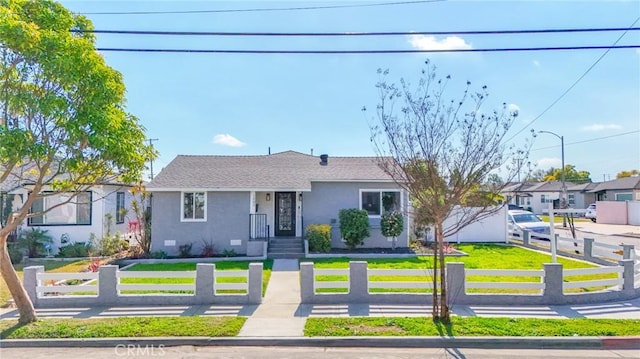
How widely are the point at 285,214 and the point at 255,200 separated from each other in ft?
5.04

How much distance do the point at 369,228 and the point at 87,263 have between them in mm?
10463

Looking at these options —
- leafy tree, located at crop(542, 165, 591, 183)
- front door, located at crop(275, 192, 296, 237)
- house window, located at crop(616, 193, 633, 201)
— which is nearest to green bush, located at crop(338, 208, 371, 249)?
front door, located at crop(275, 192, 296, 237)

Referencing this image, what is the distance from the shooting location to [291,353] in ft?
20.0

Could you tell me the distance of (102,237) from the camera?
16344 mm

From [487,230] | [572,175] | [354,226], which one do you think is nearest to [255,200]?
[354,226]

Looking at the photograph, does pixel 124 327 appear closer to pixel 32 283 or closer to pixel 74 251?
pixel 32 283

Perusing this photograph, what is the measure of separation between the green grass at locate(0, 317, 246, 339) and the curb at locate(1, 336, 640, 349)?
0.14 m

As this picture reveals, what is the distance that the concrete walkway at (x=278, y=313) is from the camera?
683 centimetres

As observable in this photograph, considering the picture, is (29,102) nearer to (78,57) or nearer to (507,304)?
(78,57)

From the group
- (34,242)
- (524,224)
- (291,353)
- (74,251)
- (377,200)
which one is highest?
(377,200)

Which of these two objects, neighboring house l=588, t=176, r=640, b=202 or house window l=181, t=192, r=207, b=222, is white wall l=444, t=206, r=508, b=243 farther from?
neighboring house l=588, t=176, r=640, b=202

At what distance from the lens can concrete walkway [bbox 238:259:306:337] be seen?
683 cm

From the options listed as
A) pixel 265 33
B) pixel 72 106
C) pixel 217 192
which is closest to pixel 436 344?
pixel 265 33

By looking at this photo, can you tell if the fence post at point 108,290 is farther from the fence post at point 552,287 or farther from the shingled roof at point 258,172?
the fence post at point 552,287
